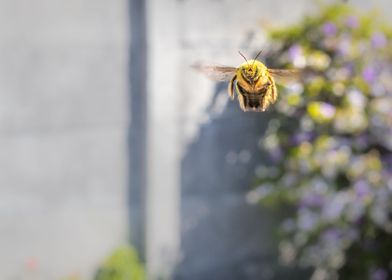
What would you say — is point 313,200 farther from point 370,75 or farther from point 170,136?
point 170,136

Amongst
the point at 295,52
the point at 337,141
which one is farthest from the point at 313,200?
the point at 295,52

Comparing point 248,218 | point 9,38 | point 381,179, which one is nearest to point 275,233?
point 248,218

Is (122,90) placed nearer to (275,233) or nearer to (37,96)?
(37,96)

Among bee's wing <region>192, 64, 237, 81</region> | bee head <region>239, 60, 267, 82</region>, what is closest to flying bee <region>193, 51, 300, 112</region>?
bee head <region>239, 60, 267, 82</region>

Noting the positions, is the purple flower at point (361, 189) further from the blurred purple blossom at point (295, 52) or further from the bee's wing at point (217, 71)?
the bee's wing at point (217, 71)

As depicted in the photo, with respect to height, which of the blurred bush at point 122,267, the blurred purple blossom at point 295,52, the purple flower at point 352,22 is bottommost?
the blurred bush at point 122,267

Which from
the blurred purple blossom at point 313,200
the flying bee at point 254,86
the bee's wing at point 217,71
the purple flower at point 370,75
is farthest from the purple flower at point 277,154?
the flying bee at point 254,86
